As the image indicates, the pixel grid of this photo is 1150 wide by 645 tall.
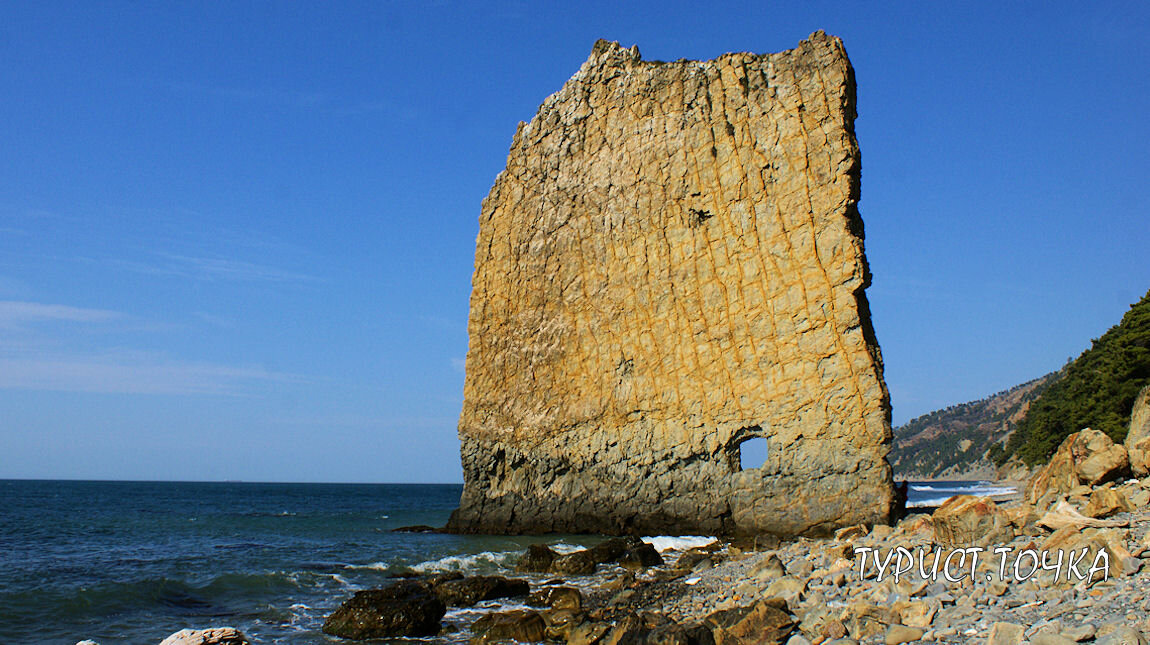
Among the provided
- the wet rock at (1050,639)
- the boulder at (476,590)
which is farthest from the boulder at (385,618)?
the wet rock at (1050,639)

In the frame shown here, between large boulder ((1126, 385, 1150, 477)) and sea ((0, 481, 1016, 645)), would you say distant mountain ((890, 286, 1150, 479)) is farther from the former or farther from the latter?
sea ((0, 481, 1016, 645))

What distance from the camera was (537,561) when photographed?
50.3 feet

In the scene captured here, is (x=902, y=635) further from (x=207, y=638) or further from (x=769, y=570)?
(x=207, y=638)

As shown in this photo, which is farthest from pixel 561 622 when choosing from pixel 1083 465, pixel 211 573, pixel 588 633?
pixel 211 573

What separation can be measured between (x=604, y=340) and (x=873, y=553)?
14.1m

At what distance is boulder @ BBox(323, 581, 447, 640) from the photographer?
32.7 ft

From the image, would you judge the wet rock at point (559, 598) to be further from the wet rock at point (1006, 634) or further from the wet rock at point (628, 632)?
the wet rock at point (1006, 634)

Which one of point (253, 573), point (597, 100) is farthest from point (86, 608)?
point (597, 100)

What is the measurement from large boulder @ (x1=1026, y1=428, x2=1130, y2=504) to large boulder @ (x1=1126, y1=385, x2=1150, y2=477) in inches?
5.1

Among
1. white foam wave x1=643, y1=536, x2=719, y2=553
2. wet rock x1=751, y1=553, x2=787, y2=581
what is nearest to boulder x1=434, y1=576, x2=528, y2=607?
wet rock x1=751, y1=553, x2=787, y2=581

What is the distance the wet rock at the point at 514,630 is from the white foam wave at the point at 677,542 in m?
8.06

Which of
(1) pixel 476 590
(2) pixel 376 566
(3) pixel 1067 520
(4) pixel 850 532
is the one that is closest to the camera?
(3) pixel 1067 520

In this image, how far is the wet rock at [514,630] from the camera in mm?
9523

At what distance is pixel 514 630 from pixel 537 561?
5.79 meters
